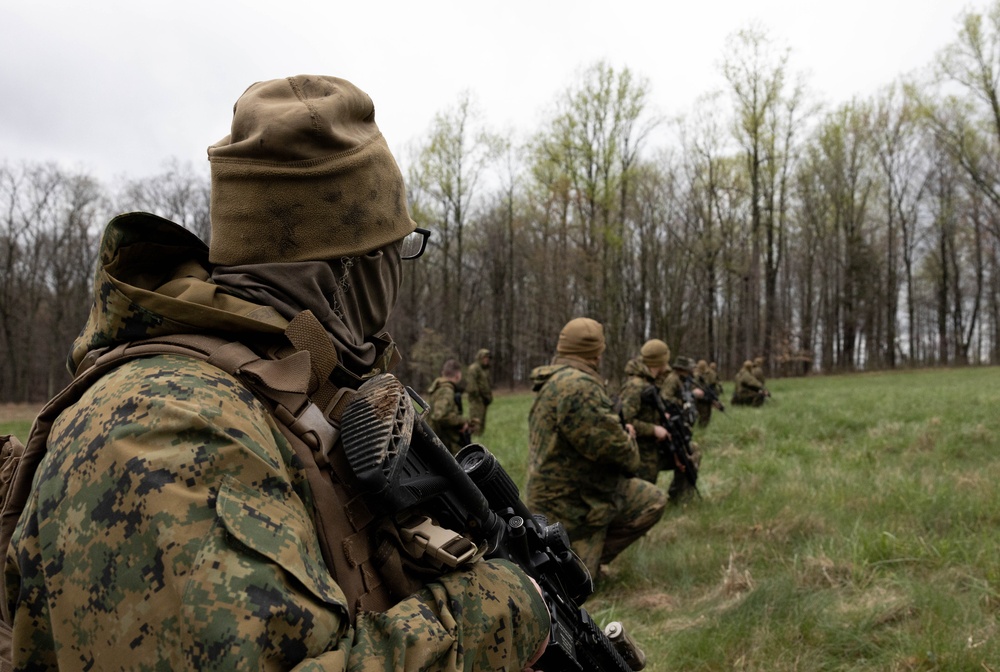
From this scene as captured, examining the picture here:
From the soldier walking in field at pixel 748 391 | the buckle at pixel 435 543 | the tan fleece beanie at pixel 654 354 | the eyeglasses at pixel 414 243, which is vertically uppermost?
the eyeglasses at pixel 414 243

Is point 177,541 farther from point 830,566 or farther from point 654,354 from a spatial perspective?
point 654,354

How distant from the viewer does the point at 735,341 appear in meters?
42.4

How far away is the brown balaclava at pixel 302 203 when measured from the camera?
5.24 ft

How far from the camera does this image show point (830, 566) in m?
4.71

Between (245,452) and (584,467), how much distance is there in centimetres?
425

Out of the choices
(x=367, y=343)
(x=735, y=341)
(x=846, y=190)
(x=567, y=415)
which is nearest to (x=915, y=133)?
(x=846, y=190)

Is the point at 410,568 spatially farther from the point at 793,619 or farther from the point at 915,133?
the point at 915,133

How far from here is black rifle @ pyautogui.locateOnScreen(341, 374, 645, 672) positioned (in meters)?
1.45

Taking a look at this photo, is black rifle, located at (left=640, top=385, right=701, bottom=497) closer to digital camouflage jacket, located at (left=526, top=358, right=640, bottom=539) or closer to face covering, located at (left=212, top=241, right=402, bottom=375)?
digital camouflage jacket, located at (left=526, top=358, right=640, bottom=539)

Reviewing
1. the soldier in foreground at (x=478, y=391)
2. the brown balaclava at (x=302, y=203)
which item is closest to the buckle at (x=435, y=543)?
the brown balaclava at (x=302, y=203)

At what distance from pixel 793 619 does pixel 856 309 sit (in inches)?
1638

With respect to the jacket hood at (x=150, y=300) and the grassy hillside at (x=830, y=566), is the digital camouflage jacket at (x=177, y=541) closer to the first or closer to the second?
the jacket hood at (x=150, y=300)

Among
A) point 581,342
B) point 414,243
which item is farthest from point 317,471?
point 581,342

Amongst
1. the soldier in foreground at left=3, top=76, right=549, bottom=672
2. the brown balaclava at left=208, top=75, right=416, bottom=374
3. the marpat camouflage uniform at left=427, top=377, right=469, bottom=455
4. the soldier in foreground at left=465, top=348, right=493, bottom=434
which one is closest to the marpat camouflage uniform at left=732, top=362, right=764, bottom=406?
the soldier in foreground at left=465, top=348, right=493, bottom=434
